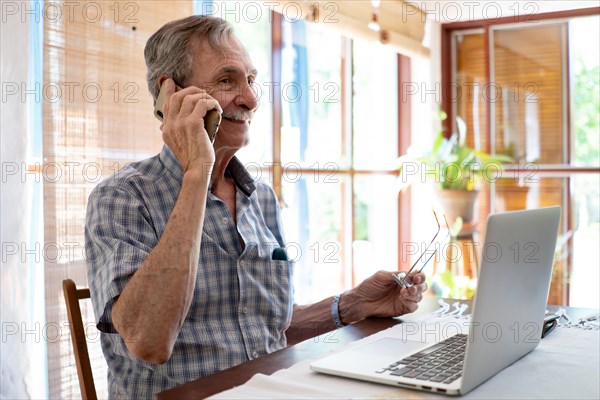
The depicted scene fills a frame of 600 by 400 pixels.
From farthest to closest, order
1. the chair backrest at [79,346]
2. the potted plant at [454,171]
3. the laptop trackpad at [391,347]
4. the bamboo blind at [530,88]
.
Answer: the bamboo blind at [530,88], the potted plant at [454,171], the chair backrest at [79,346], the laptop trackpad at [391,347]

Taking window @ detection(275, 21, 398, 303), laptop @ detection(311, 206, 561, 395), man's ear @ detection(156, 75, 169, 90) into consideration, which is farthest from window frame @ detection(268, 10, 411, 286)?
laptop @ detection(311, 206, 561, 395)

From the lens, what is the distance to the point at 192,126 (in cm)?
139

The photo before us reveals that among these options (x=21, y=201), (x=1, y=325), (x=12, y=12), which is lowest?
(x=1, y=325)

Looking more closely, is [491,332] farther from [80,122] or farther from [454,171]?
[454,171]

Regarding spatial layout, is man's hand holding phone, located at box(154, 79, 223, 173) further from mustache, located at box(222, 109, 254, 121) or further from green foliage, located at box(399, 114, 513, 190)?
green foliage, located at box(399, 114, 513, 190)

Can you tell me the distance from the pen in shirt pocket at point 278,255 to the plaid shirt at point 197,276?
11 mm

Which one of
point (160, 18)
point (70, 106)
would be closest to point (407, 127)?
point (160, 18)

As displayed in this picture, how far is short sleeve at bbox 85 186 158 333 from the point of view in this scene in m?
1.26

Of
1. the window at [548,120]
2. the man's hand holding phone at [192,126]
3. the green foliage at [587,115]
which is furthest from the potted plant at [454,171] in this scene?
the man's hand holding phone at [192,126]

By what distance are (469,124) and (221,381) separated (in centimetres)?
417

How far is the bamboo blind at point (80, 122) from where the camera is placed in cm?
207

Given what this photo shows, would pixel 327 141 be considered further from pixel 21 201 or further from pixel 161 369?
pixel 161 369

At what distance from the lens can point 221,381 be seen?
3.40 feet

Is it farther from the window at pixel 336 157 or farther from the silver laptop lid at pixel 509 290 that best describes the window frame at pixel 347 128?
the silver laptop lid at pixel 509 290
